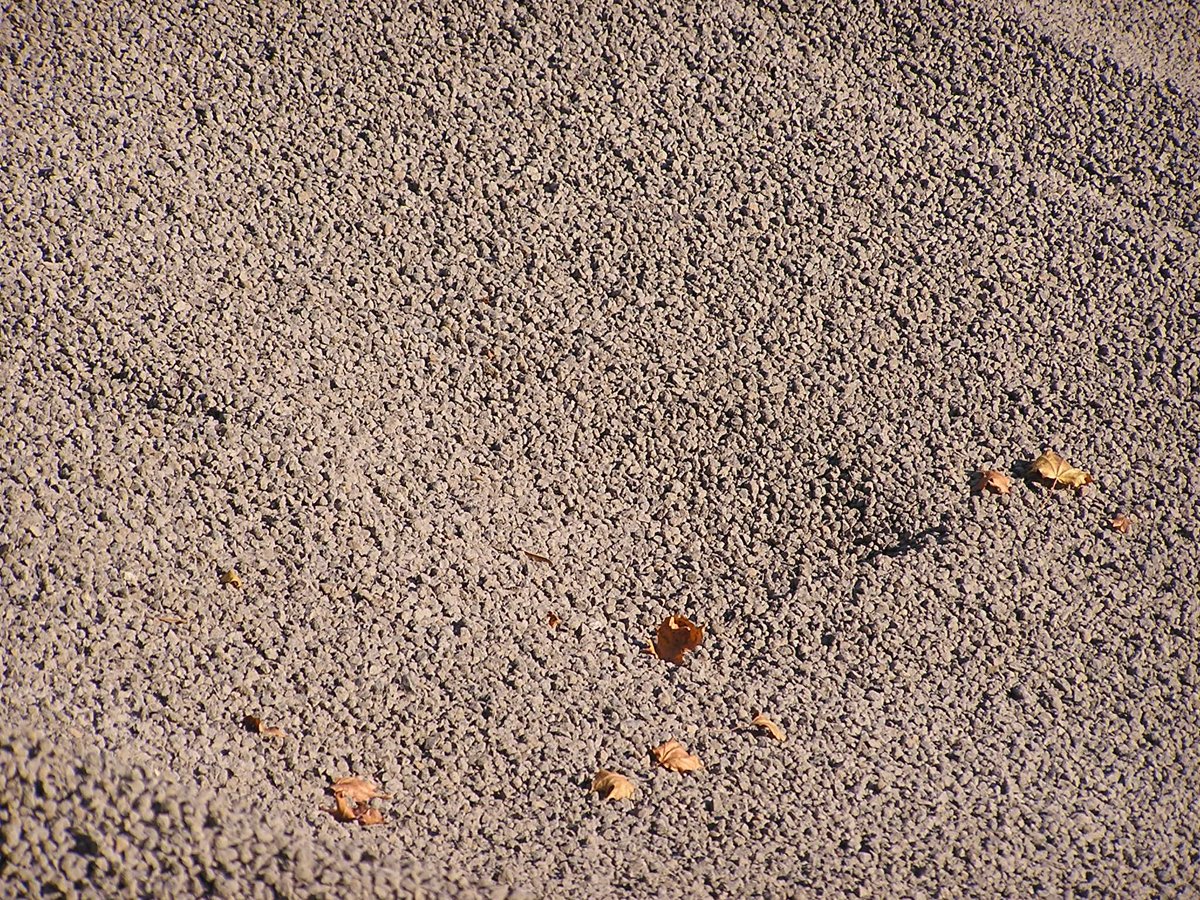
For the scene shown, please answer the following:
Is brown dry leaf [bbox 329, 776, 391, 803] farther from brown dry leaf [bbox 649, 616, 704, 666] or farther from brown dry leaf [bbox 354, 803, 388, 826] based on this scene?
brown dry leaf [bbox 649, 616, 704, 666]

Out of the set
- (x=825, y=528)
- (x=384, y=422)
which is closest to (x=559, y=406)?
(x=384, y=422)

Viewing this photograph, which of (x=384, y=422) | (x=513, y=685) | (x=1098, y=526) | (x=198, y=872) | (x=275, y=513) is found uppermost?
(x=1098, y=526)

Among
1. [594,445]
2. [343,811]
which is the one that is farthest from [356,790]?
[594,445]

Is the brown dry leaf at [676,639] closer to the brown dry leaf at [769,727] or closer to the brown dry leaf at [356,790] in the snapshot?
the brown dry leaf at [769,727]

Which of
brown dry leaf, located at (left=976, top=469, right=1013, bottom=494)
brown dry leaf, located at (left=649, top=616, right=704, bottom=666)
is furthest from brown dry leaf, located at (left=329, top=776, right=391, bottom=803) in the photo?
brown dry leaf, located at (left=976, top=469, right=1013, bottom=494)

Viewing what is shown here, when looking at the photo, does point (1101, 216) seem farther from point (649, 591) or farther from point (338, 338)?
point (338, 338)

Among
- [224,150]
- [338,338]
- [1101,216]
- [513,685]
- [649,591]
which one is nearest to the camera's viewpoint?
[513,685]

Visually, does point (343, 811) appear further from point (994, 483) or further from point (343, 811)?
point (994, 483)
